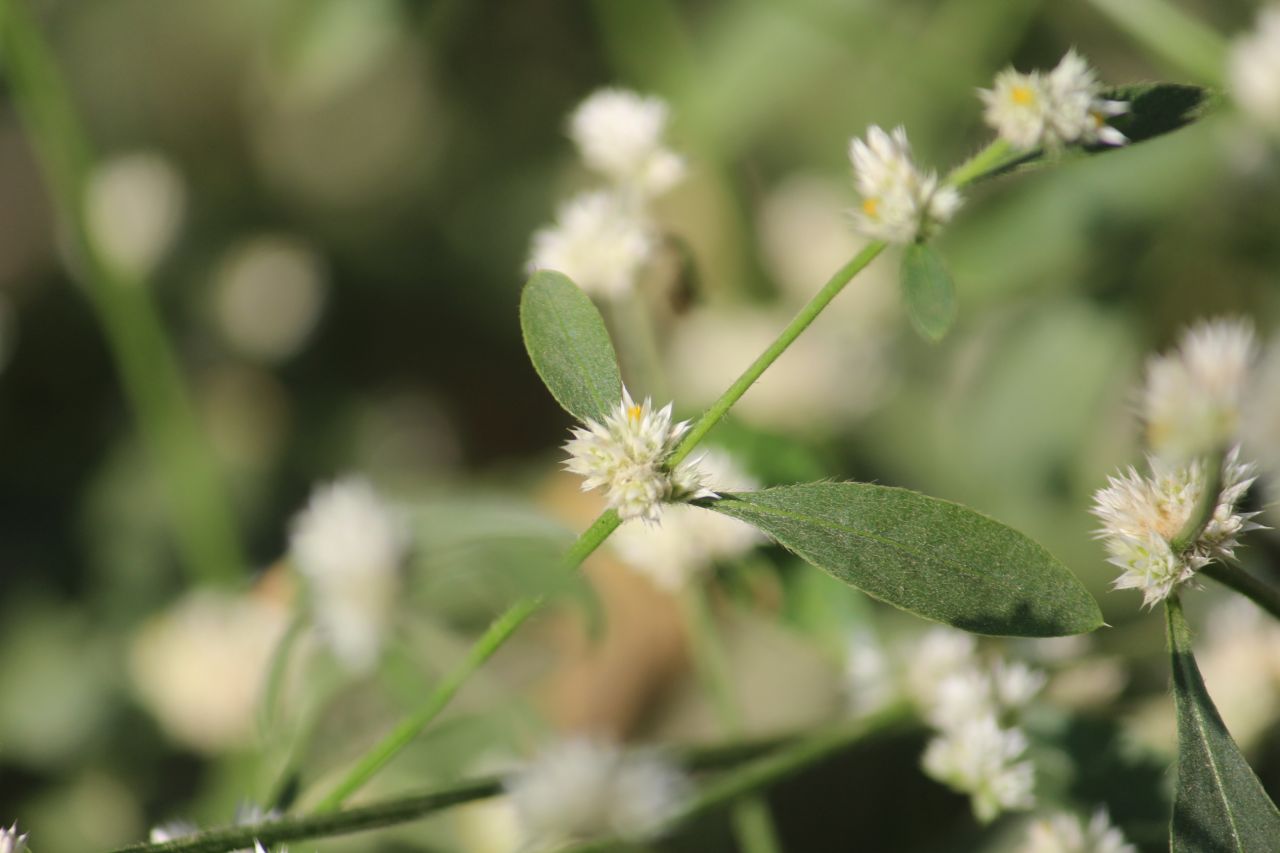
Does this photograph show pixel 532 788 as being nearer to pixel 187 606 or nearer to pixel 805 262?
pixel 187 606

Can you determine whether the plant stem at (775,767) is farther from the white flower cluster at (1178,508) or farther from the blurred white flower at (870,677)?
the white flower cluster at (1178,508)

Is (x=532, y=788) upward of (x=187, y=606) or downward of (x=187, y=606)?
downward

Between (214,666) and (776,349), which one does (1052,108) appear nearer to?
(776,349)

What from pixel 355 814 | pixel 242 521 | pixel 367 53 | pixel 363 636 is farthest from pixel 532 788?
pixel 242 521

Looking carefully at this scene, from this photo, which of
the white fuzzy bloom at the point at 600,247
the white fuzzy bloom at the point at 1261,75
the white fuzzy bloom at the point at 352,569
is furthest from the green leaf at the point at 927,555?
the white fuzzy bloom at the point at 1261,75

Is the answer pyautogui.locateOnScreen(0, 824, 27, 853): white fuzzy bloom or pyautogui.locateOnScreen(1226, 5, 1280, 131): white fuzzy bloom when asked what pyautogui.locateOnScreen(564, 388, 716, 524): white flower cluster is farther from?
pyautogui.locateOnScreen(1226, 5, 1280, 131): white fuzzy bloom

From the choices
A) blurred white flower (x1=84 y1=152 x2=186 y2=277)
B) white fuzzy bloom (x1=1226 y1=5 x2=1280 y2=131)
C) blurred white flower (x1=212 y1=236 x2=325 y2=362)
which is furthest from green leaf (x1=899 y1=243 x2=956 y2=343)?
blurred white flower (x1=212 y1=236 x2=325 y2=362)

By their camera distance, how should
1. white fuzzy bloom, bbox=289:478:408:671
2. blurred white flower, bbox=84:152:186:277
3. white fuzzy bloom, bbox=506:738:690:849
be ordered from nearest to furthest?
white fuzzy bloom, bbox=506:738:690:849 → white fuzzy bloom, bbox=289:478:408:671 → blurred white flower, bbox=84:152:186:277
